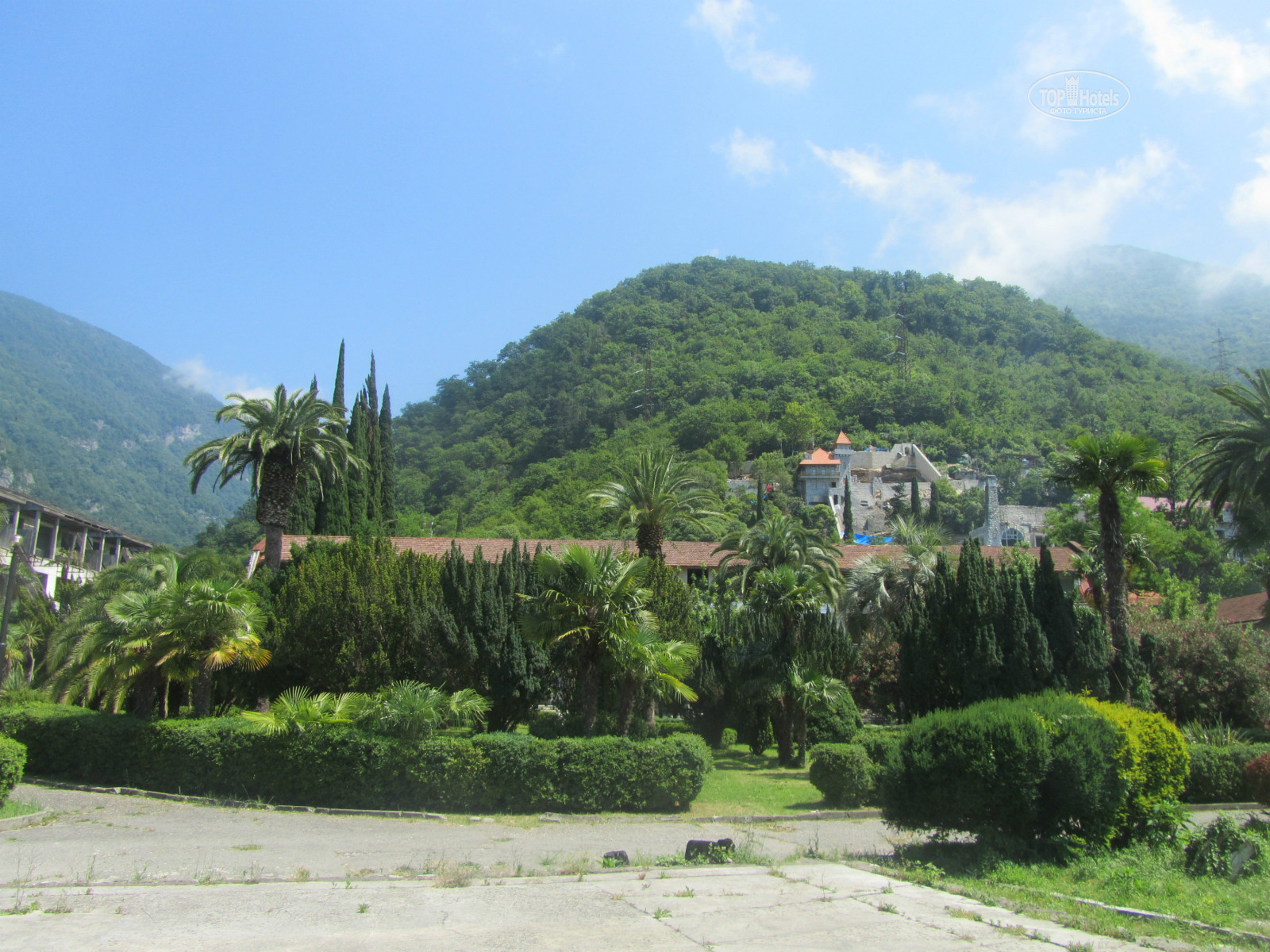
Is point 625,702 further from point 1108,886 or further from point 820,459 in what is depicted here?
point 820,459

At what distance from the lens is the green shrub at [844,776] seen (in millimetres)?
19953

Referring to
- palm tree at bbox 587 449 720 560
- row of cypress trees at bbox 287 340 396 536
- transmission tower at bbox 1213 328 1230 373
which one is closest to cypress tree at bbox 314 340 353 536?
row of cypress trees at bbox 287 340 396 536

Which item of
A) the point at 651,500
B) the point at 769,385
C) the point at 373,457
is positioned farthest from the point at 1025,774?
Answer: the point at 769,385

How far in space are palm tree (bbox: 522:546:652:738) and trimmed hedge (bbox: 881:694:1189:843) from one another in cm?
806

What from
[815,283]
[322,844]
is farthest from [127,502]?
[322,844]

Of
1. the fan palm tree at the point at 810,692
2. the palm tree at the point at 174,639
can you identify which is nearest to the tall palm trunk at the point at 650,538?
the fan palm tree at the point at 810,692

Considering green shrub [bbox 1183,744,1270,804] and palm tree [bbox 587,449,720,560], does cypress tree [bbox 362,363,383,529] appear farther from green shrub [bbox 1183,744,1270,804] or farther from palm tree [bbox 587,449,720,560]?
green shrub [bbox 1183,744,1270,804]

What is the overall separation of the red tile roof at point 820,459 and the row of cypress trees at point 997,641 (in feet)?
342

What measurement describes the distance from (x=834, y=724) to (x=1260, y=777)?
13.4m

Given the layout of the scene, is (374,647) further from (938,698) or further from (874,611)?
(874,611)

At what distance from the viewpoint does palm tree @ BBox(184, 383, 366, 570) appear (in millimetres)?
28344

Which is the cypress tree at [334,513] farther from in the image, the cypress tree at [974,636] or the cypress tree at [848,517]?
the cypress tree at [848,517]

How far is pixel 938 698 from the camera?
86.3ft

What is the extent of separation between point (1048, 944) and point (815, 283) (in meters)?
182
